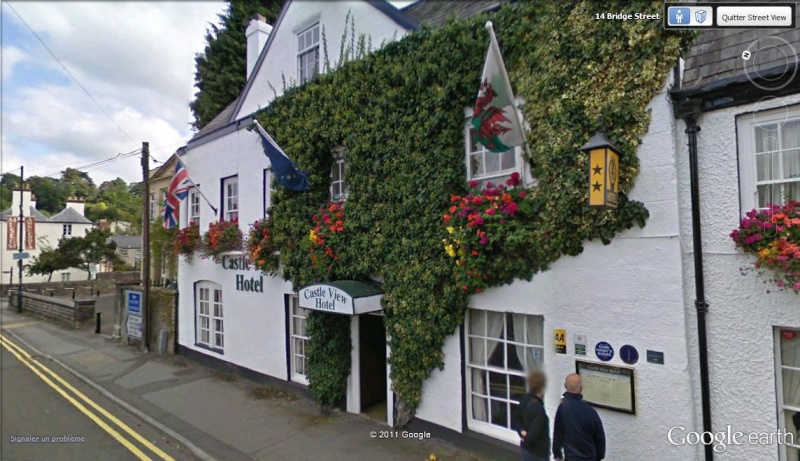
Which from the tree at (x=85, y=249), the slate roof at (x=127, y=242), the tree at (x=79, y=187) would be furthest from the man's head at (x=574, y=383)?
the tree at (x=79, y=187)

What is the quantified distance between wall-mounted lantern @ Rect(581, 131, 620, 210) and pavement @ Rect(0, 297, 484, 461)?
4.17 metres

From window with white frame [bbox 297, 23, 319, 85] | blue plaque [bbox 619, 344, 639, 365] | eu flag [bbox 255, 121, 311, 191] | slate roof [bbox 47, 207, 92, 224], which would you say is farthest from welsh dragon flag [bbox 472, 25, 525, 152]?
slate roof [bbox 47, 207, 92, 224]

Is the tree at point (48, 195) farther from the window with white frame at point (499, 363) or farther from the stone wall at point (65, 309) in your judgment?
the window with white frame at point (499, 363)

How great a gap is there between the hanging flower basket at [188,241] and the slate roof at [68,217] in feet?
145

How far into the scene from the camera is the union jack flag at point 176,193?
458 inches

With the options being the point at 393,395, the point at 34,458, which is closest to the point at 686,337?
the point at 393,395

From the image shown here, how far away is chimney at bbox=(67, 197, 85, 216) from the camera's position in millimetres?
47438

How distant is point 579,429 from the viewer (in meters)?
4.49

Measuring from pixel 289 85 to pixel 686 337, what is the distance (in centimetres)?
891

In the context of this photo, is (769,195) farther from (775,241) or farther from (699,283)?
(699,283)

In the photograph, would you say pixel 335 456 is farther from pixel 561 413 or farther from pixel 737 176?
pixel 737 176

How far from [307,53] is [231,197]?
449 cm

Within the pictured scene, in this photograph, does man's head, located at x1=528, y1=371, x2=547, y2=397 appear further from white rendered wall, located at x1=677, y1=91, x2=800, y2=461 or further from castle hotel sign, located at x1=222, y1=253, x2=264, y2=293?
castle hotel sign, located at x1=222, y1=253, x2=264, y2=293

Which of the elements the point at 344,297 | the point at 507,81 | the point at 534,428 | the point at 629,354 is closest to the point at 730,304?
the point at 629,354
